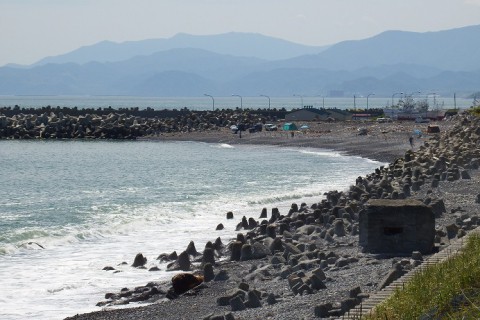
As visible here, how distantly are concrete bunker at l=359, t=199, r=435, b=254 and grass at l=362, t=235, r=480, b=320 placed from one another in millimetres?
4886

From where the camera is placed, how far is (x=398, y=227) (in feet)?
54.2

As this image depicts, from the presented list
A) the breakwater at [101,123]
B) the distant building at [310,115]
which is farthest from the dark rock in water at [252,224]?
the distant building at [310,115]

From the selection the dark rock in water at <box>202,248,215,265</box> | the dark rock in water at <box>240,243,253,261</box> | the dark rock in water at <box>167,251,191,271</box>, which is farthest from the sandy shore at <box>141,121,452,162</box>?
the dark rock in water at <box>202,248,215,265</box>

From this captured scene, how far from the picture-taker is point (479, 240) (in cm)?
1263

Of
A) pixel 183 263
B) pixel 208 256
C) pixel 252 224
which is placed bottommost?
pixel 252 224

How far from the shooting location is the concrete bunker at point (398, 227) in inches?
640

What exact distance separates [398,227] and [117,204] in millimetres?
20402

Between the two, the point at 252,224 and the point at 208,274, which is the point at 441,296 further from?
the point at 252,224

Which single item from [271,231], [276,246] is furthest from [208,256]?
[271,231]

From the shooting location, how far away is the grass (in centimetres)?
916

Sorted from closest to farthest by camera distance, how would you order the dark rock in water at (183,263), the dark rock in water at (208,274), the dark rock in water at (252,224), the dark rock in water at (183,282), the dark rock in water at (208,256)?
the dark rock in water at (183,282)
the dark rock in water at (208,274)
the dark rock in water at (208,256)
the dark rock in water at (183,263)
the dark rock in water at (252,224)

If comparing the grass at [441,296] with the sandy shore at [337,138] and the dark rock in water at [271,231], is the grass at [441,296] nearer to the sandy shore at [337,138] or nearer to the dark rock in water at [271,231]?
the dark rock in water at [271,231]

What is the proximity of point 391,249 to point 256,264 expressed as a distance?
3038 mm

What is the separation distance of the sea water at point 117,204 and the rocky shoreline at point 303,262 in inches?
47.1
